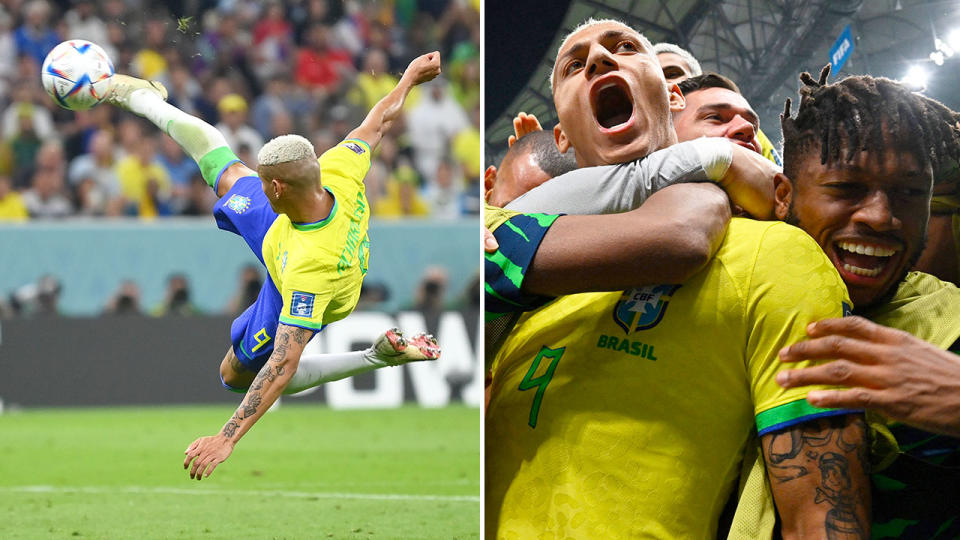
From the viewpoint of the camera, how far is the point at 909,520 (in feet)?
5.57

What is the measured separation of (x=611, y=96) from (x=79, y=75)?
1.68 m

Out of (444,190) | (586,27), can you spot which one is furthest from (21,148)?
(586,27)

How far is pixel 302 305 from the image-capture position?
8.16 feet

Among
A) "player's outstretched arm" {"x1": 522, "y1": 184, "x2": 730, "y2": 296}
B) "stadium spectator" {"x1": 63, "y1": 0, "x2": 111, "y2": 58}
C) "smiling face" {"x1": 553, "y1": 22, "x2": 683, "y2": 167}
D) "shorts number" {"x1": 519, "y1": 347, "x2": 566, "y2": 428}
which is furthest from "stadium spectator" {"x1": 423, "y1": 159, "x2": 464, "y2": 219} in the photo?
"player's outstretched arm" {"x1": 522, "y1": 184, "x2": 730, "y2": 296}

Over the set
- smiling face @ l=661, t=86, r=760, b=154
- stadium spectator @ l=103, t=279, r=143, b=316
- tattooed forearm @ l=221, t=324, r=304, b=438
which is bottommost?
Result: stadium spectator @ l=103, t=279, r=143, b=316

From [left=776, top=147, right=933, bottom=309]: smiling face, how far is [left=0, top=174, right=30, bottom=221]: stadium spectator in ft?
15.6

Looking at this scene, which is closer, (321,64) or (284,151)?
(284,151)

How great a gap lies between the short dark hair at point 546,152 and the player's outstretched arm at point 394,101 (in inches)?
A: 25.7

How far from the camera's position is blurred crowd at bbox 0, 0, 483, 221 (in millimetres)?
2721

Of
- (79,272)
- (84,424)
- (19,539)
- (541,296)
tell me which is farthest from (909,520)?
(84,424)

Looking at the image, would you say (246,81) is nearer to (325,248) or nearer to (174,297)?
(325,248)

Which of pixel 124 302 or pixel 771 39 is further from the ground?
pixel 771 39

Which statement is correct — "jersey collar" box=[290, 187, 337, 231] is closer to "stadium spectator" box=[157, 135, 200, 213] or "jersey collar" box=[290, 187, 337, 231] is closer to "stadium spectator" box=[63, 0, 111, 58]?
"stadium spectator" box=[157, 135, 200, 213]

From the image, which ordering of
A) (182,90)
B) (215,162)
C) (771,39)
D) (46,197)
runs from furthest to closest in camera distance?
(46,197) < (182,90) < (215,162) < (771,39)
